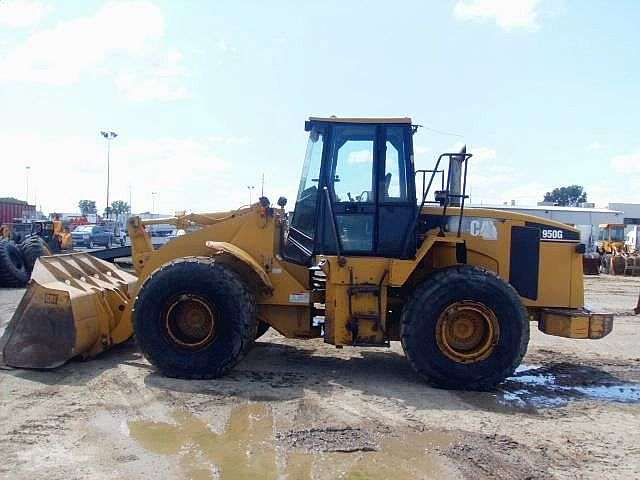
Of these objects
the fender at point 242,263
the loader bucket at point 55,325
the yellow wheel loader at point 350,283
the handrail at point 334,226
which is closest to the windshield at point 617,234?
the yellow wheel loader at point 350,283

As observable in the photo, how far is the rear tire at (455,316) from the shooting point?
6488 millimetres

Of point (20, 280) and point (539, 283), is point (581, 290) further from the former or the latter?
point (20, 280)

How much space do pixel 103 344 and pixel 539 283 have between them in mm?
4870

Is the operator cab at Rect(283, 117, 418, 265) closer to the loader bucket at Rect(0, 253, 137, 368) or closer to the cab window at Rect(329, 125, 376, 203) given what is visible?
the cab window at Rect(329, 125, 376, 203)

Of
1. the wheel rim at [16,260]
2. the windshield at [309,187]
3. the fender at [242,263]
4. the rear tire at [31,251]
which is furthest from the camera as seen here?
the rear tire at [31,251]

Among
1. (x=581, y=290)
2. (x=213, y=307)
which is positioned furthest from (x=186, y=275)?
(x=581, y=290)

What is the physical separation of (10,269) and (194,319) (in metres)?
11.2

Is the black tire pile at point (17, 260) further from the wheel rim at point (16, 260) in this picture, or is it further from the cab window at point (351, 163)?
the cab window at point (351, 163)

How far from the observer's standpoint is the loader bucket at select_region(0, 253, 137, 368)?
6.70 m

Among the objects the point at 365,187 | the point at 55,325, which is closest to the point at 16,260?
the point at 55,325

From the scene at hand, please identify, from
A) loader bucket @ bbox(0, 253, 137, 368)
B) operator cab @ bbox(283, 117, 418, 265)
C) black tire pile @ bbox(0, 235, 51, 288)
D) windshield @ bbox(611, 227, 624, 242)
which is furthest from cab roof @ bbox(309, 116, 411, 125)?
windshield @ bbox(611, 227, 624, 242)

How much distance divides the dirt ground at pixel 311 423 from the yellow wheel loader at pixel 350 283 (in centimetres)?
38

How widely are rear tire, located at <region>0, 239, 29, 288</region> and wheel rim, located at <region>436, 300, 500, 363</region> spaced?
13.0 meters

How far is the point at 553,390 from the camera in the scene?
6.78 metres
